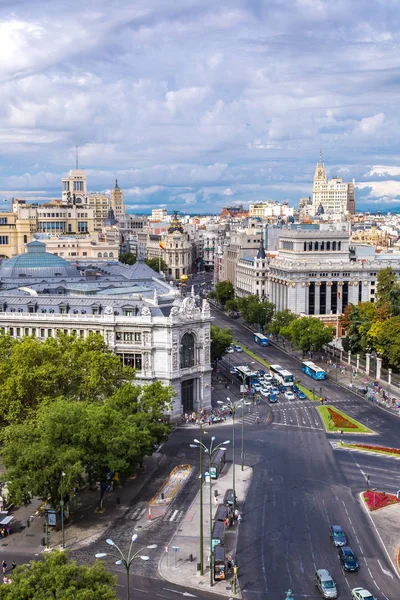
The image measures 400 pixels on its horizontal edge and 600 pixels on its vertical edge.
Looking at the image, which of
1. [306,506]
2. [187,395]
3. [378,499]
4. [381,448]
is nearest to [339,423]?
[381,448]

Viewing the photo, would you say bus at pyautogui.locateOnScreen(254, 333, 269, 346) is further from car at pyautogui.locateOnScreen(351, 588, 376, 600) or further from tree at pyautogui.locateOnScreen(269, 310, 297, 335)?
car at pyautogui.locateOnScreen(351, 588, 376, 600)

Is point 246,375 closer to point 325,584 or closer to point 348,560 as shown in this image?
point 348,560

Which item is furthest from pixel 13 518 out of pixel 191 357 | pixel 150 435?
pixel 191 357

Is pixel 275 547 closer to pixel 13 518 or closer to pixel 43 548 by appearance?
pixel 43 548

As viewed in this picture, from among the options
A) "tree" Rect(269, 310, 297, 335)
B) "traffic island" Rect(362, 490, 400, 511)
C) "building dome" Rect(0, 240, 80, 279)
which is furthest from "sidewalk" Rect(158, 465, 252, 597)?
"building dome" Rect(0, 240, 80, 279)

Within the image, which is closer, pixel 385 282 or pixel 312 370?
pixel 312 370

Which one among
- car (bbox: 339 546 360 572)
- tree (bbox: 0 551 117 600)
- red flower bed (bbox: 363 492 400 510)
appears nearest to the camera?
tree (bbox: 0 551 117 600)
